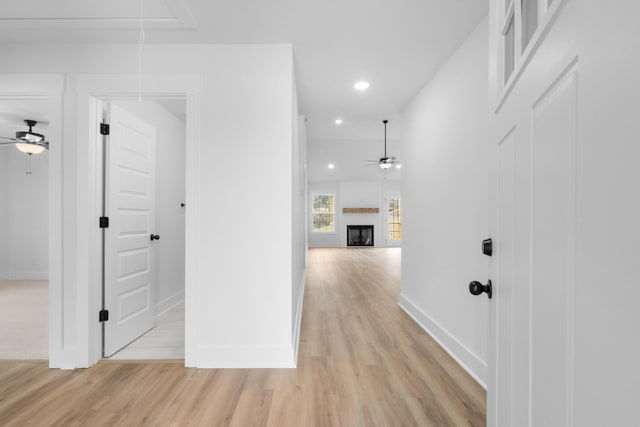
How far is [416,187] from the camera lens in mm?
3703

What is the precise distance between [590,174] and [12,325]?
5.06 metres

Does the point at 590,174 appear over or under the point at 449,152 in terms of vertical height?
under

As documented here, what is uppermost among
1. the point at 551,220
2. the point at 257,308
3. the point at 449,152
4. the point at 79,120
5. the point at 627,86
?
the point at 79,120

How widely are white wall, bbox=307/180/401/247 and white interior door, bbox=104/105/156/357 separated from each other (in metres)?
9.28

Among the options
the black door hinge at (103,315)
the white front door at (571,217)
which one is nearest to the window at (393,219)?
the black door hinge at (103,315)

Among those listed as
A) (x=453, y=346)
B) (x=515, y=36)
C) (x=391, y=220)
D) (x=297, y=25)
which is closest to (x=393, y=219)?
(x=391, y=220)

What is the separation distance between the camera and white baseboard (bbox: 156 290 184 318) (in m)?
3.83

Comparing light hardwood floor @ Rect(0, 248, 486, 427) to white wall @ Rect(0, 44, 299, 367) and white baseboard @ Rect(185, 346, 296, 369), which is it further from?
white wall @ Rect(0, 44, 299, 367)

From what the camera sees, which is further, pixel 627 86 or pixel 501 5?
pixel 501 5

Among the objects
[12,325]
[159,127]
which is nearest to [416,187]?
[159,127]

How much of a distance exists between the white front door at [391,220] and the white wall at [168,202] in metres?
9.58

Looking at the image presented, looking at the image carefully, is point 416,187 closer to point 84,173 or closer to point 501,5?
point 501,5

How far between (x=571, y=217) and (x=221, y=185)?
2.34 meters

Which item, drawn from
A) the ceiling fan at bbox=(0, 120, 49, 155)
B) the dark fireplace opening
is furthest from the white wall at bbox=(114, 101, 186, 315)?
the dark fireplace opening
